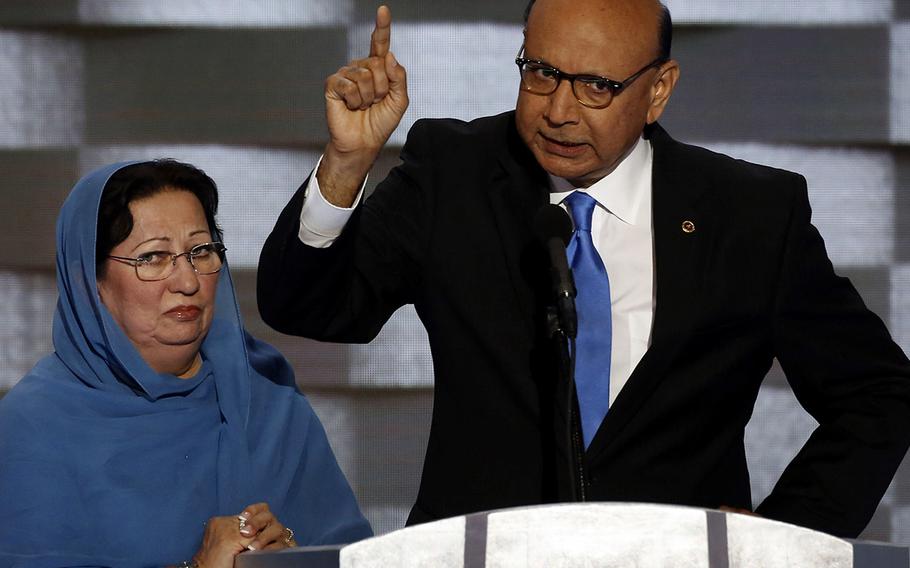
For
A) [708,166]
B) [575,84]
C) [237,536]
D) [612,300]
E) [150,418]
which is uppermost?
[575,84]

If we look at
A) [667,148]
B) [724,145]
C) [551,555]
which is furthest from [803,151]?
[551,555]

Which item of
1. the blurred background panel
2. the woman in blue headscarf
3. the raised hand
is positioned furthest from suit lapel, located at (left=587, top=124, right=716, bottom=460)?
the blurred background panel

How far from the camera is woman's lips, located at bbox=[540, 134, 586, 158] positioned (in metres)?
1.79

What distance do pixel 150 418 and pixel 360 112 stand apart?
0.81 m

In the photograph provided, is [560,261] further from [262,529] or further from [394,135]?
[394,135]

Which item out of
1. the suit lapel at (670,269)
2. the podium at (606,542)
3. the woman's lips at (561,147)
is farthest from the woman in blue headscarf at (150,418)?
the podium at (606,542)

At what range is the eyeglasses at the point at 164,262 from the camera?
7.12 feet

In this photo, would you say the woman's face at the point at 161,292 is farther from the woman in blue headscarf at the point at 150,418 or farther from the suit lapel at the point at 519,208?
the suit lapel at the point at 519,208

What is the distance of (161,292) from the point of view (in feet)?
7.10

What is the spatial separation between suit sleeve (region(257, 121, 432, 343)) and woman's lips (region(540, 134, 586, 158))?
26 cm

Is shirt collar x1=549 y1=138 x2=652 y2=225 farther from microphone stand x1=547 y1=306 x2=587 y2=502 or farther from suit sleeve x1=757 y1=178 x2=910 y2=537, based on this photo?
microphone stand x1=547 y1=306 x2=587 y2=502

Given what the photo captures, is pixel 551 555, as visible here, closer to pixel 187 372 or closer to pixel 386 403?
pixel 187 372

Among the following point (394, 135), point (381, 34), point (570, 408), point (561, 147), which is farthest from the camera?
point (394, 135)

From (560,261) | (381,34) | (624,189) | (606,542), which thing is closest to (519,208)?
(624,189)
